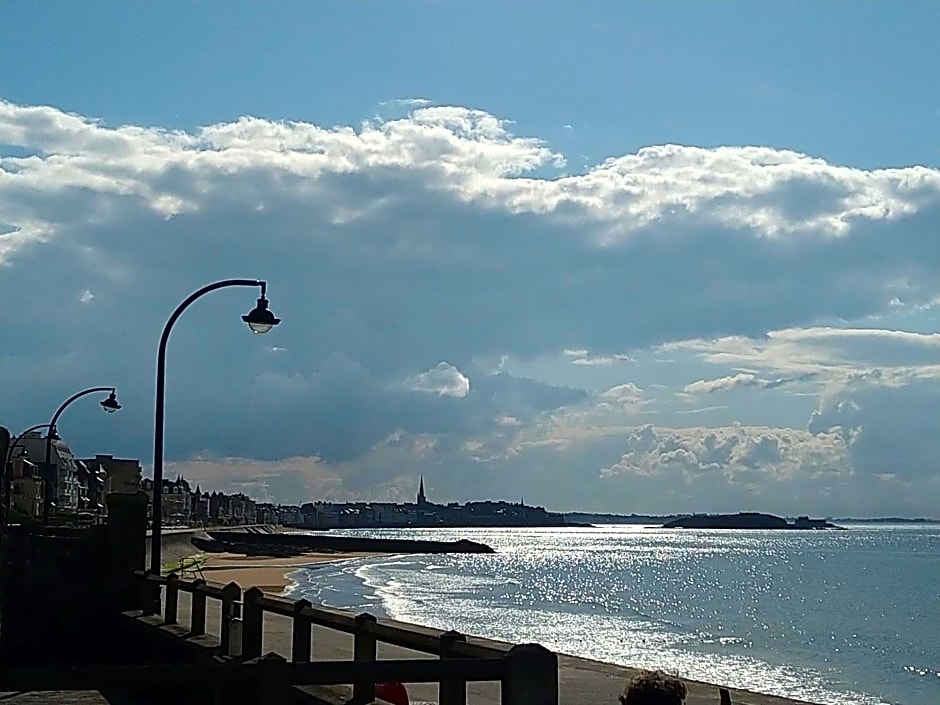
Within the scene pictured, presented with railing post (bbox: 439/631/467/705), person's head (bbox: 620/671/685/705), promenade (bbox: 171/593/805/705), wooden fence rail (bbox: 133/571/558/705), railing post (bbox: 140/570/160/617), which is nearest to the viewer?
person's head (bbox: 620/671/685/705)

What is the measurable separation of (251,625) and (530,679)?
16.2 feet

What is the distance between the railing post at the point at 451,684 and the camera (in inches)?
244

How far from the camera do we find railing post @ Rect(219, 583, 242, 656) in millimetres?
10680

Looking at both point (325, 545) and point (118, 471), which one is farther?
point (325, 545)

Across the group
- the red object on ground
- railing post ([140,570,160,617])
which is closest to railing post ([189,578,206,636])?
the red object on ground

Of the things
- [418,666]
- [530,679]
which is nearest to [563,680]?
[530,679]

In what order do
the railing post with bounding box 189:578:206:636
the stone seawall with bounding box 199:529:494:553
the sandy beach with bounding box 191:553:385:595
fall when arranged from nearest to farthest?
the railing post with bounding box 189:578:206:636 < the sandy beach with bounding box 191:553:385:595 < the stone seawall with bounding box 199:529:494:553

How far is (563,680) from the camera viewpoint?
20672mm

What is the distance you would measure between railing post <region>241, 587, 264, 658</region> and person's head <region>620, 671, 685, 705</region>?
5598mm

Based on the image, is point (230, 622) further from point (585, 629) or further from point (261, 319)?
point (585, 629)

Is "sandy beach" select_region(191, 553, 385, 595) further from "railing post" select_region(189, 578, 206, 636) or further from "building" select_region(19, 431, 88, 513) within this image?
"railing post" select_region(189, 578, 206, 636)

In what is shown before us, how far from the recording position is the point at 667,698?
4887mm

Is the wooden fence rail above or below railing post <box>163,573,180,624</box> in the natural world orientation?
above

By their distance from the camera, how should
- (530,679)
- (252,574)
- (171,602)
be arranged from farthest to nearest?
1. (252,574)
2. (171,602)
3. (530,679)
